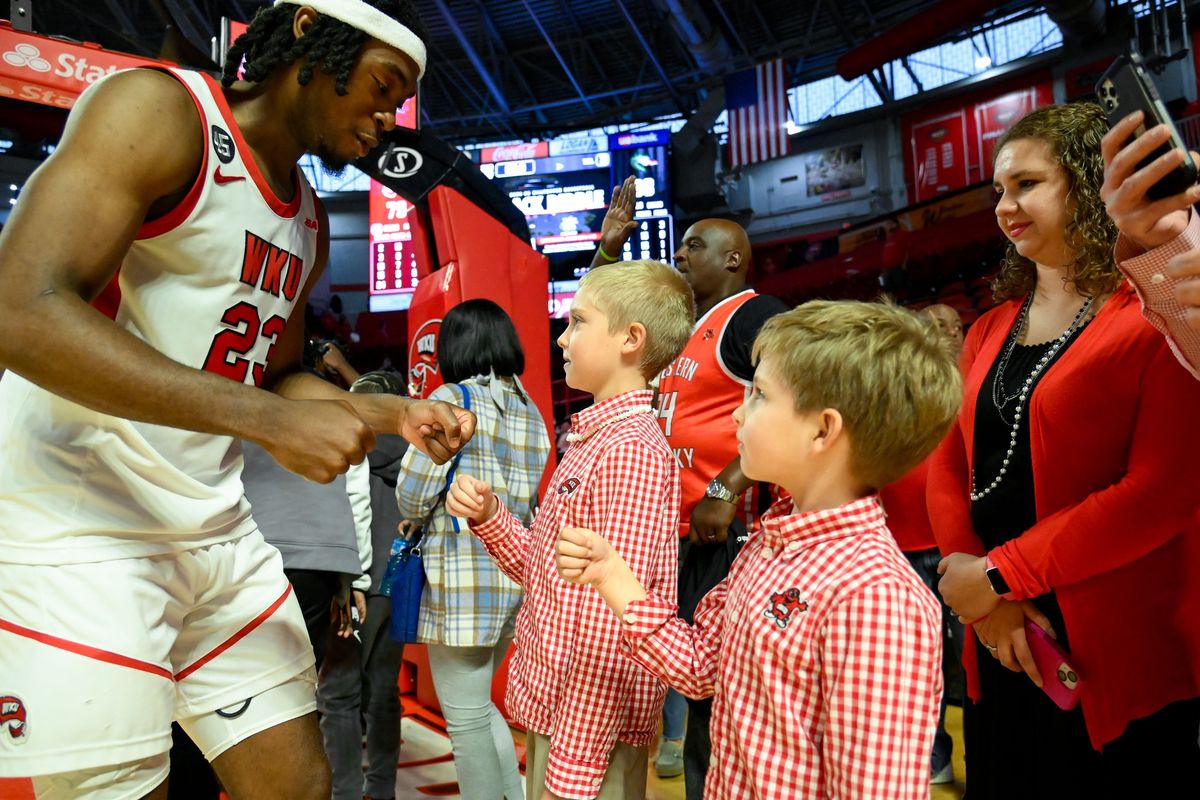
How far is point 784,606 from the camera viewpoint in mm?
1312

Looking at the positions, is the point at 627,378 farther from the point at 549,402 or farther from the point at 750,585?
the point at 549,402

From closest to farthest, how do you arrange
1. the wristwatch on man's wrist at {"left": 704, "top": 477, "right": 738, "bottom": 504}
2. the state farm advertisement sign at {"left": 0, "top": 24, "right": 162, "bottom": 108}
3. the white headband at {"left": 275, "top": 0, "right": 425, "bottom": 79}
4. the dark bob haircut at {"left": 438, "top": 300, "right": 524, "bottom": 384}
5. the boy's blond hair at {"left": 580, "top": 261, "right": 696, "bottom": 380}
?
1. the white headband at {"left": 275, "top": 0, "right": 425, "bottom": 79}
2. the boy's blond hair at {"left": 580, "top": 261, "right": 696, "bottom": 380}
3. the wristwatch on man's wrist at {"left": 704, "top": 477, "right": 738, "bottom": 504}
4. the dark bob haircut at {"left": 438, "top": 300, "right": 524, "bottom": 384}
5. the state farm advertisement sign at {"left": 0, "top": 24, "right": 162, "bottom": 108}

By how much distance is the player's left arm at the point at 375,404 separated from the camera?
1776 millimetres

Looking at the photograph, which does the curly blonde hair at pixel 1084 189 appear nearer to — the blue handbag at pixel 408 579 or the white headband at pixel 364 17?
the white headband at pixel 364 17

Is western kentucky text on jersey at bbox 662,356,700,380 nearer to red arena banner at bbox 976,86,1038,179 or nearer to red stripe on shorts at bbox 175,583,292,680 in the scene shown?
red stripe on shorts at bbox 175,583,292,680

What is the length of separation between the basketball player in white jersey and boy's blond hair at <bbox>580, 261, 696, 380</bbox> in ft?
2.07

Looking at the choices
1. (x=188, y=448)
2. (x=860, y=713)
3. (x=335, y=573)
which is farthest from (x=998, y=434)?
(x=335, y=573)

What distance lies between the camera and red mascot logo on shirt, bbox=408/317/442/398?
4867 mm

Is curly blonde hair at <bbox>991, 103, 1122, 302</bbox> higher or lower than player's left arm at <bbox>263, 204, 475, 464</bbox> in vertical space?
higher

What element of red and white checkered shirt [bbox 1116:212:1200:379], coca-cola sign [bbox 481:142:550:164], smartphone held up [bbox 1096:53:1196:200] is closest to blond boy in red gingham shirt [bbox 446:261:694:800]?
red and white checkered shirt [bbox 1116:212:1200:379]

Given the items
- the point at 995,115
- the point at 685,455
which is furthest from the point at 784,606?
the point at 995,115

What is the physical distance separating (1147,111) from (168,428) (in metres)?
1.58

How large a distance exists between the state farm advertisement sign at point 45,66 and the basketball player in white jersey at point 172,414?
2558 millimetres

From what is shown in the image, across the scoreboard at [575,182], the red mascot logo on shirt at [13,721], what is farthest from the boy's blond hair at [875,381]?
the scoreboard at [575,182]
